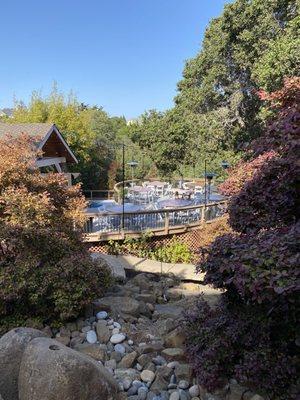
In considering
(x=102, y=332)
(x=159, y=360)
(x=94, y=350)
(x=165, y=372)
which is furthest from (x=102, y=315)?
(x=165, y=372)

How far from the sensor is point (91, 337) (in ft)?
17.3

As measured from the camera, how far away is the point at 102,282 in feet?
20.4

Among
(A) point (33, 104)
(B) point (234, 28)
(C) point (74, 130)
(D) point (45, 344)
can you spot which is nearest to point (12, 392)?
(D) point (45, 344)

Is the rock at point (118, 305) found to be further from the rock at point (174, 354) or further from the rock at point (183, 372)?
the rock at point (183, 372)

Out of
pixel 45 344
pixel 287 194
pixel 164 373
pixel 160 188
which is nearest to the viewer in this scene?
pixel 45 344

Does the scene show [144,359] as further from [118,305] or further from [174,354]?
[118,305]

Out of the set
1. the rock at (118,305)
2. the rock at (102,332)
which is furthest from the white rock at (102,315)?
the rock at (102,332)

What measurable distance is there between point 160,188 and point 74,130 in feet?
22.0

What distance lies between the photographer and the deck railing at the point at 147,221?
12578 mm

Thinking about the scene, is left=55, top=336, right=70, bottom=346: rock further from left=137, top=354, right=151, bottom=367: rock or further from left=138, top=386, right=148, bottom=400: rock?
left=138, top=386, right=148, bottom=400: rock

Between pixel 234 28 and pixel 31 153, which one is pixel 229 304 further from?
pixel 234 28

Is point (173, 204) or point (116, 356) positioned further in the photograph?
point (173, 204)

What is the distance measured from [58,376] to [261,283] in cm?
188

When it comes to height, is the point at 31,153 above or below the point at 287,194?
above
